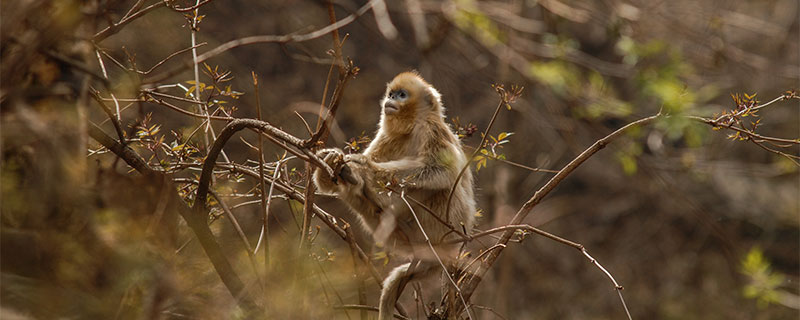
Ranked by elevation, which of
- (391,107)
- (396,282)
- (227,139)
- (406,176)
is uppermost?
(391,107)

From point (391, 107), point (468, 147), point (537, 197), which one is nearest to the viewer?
point (537, 197)

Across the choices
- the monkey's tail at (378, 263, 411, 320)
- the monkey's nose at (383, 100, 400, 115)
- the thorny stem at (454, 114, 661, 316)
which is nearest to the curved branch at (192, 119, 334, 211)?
the thorny stem at (454, 114, 661, 316)

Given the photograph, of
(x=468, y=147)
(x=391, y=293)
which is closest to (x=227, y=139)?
(x=391, y=293)

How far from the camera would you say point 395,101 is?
4.34 m

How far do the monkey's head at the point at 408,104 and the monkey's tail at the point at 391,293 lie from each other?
1303 mm

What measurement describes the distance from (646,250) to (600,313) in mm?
1357

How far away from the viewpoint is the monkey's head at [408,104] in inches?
172

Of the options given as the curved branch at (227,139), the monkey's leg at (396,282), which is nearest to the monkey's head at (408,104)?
the monkey's leg at (396,282)

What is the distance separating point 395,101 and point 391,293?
1.54 meters

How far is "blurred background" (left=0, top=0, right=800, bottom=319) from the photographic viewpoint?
179 centimetres

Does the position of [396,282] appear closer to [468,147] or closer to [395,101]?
[468,147]

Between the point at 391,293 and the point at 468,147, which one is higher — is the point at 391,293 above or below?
below

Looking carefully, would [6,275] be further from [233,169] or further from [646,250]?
[646,250]

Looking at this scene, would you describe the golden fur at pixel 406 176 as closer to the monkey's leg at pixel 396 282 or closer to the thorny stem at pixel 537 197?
the monkey's leg at pixel 396 282
